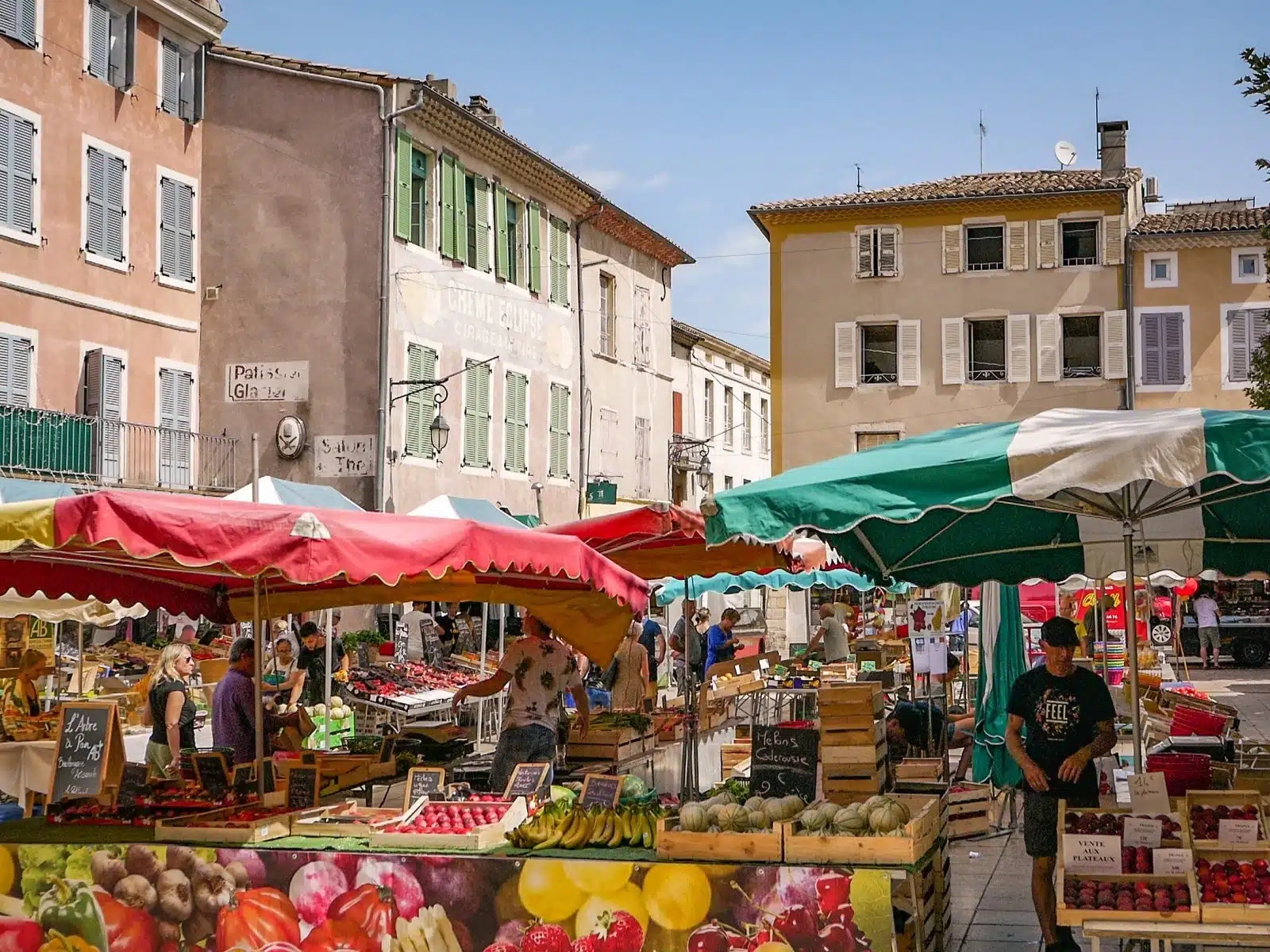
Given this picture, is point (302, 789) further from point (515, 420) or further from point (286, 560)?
point (515, 420)

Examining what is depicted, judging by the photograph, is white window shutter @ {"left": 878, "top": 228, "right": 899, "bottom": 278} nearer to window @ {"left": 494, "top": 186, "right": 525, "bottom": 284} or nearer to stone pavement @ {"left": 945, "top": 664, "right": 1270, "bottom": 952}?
window @ {"left": 494, "top": 186, "right": 525, "bottom": 284}

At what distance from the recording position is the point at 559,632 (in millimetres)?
10664

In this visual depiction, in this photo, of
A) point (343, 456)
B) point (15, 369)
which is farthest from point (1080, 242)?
point (15, 369)

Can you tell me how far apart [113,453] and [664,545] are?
14.6 metres

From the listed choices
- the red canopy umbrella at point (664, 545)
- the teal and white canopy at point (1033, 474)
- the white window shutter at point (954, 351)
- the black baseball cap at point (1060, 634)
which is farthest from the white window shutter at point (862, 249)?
the black baseball cap at point (1060, 634)

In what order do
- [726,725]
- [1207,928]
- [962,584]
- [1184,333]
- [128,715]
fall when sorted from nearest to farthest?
[1207,928]
[962,584]
[726,725]
[128,715]
[1184,333]

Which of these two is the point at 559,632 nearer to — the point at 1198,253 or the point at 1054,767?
the point at 1054,767

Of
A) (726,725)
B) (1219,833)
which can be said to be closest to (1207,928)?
(1219,833)

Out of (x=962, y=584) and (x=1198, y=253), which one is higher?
(x=1198, y=253)

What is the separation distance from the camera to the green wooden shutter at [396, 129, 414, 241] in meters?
26.4

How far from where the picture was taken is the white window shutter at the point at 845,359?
3875cm

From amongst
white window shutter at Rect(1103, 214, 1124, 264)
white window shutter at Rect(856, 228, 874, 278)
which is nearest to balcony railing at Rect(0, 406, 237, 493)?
white window shutter at Rect(856, 228, 874, 278)

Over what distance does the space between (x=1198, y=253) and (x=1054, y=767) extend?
32589 millimetres

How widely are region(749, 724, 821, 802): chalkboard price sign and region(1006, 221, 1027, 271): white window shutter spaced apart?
31704mm
